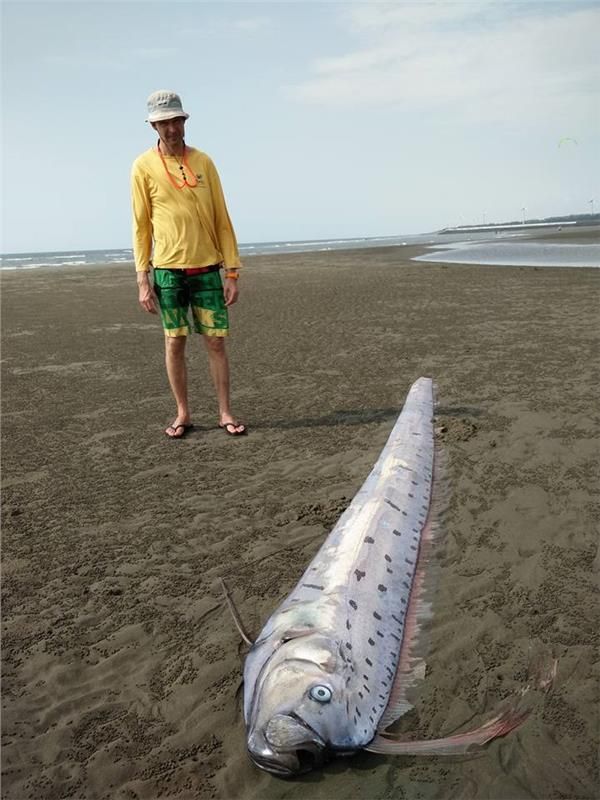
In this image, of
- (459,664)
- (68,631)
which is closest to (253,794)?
(459,664)

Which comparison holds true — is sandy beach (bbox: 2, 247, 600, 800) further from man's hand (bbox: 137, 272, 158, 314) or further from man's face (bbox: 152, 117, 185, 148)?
man's face (bbox: 152, 117, 185, 148)

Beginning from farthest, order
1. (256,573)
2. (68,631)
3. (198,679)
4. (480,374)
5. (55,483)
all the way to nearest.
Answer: (480,374), (55,483), (256,573), (68,631), (198,679)

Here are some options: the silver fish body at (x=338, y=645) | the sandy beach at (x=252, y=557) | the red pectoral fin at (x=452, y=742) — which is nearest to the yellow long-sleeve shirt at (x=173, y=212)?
the sandy beach at (x=252, y=557)

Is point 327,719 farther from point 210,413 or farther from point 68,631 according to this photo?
point 210,413

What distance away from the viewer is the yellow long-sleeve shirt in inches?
212

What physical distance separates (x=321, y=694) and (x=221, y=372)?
153 inches

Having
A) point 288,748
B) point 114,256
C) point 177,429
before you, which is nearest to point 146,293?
point 177,429

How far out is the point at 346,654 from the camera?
2668 mm

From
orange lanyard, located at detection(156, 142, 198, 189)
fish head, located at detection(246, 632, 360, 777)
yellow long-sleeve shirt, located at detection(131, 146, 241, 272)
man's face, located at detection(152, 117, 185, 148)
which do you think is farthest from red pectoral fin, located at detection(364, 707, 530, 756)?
man's face, located at detection(152, 117, 185, 148)

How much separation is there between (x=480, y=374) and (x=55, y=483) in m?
5.06

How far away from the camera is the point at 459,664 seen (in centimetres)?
291

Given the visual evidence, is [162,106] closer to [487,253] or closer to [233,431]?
[233,431]

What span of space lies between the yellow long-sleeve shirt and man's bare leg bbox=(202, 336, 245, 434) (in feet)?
2.36

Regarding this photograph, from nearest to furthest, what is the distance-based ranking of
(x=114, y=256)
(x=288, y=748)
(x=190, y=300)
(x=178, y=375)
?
(x=288, y=748), (x=190, y=300), (x=178, y=375), (x=114, y=256)
